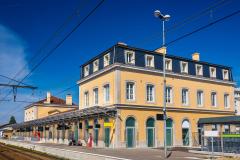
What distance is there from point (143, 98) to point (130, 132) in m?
3.99

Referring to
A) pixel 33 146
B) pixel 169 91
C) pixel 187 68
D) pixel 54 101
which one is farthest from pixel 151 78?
pixel 54 101

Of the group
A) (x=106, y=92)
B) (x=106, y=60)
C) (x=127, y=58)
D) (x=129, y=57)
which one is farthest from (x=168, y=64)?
Answer: (x=106, y=92)

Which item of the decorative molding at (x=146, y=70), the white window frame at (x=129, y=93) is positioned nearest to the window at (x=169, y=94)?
the decorative molding at (x=146, y=70)

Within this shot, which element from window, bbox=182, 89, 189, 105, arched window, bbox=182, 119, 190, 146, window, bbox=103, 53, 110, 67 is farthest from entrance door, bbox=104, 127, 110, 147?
window, bbox=182, 89, 189, 105

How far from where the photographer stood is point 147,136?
34.4m

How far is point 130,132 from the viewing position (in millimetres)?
33250

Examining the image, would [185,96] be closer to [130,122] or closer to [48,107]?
[130,122]

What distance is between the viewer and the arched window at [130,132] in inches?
1298

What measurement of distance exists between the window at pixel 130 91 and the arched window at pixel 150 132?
10.5ft

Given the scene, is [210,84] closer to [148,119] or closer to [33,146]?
[148,119]

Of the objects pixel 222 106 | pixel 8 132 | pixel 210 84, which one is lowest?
pixel 8 132

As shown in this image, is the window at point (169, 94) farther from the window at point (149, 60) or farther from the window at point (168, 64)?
the window at point (149, 60)

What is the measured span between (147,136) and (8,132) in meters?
75.8

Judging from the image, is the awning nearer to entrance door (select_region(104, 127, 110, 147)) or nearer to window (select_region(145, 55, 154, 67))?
entrance door (select_region(104, 127, 110, 147))
